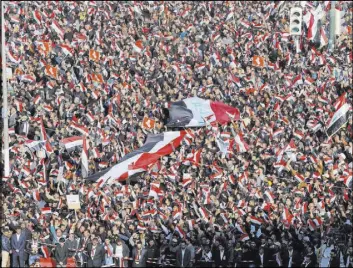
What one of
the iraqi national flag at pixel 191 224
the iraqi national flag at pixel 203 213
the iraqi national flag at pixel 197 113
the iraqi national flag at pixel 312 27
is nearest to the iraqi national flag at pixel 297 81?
the iraqi national flag at pixel 197 113

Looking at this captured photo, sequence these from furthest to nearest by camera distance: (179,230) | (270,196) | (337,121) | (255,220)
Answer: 1. (337,121)
2. (270,196)
3. (255,220)
4. (179,230)

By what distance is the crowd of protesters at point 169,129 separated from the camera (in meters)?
40.0

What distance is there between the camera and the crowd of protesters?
40.0 m

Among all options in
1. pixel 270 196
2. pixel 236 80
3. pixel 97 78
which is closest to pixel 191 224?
pixel 270 196

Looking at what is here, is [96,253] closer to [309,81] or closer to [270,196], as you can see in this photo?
[270,196]

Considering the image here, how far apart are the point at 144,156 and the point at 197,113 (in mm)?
4505

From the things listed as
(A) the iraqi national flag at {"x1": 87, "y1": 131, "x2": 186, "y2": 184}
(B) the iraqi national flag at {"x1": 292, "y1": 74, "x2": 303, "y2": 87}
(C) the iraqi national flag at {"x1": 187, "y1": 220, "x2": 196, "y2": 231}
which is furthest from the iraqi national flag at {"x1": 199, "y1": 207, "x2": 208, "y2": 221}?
(B) the iraqi national flag at {"x1": 292, "y1": 74, "x2": 303, "y2": 87}

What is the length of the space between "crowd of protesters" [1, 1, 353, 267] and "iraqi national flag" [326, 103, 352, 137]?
0.33 m

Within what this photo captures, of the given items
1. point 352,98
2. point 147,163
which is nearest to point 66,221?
point 147,163

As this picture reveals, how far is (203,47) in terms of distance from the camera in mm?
57906

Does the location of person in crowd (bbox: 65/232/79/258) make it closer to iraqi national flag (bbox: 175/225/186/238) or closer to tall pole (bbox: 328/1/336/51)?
iraqi national flag (bbox: 175/225/186/238)

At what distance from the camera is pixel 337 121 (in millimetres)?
48750

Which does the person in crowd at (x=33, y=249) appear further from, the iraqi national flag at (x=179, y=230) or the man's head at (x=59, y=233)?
the iraqi national flag at (x=179, y=230)

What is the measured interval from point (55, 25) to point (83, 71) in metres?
4.86
